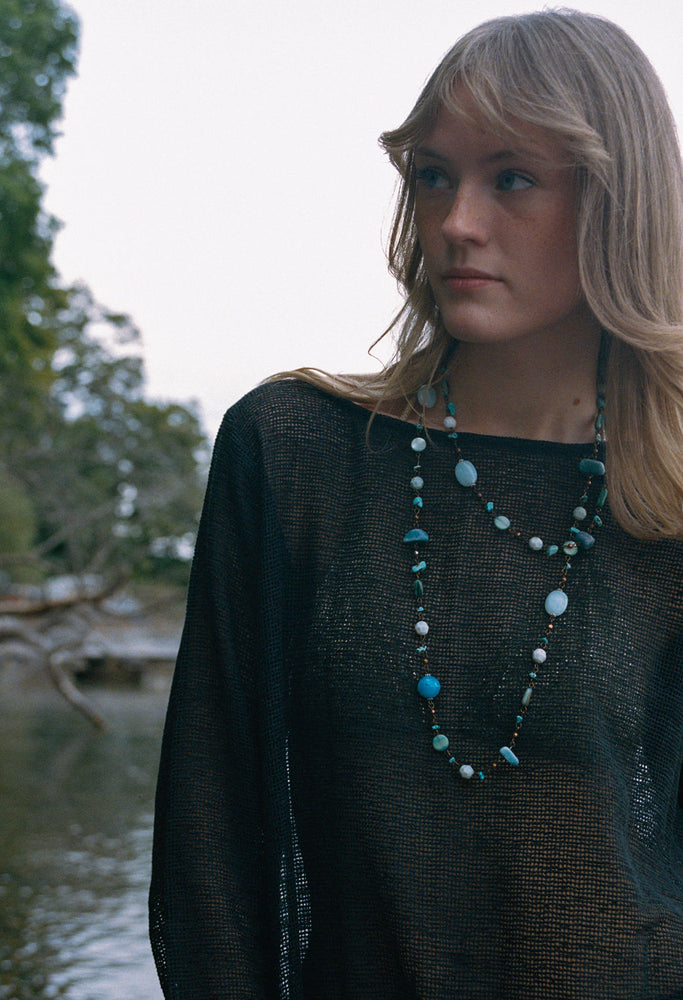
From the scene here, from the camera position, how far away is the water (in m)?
5.97

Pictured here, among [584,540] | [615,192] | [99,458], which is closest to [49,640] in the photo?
[99,458]

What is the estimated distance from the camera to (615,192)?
1.47m

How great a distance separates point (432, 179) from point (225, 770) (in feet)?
2.41

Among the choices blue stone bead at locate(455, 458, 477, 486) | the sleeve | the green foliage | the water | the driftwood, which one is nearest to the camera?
the sleeve

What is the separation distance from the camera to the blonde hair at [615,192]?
4.69 feet

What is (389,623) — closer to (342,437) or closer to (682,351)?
(342,437)

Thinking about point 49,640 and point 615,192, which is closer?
point 615,192

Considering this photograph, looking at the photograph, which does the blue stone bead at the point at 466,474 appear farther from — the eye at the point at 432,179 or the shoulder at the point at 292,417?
the eye at the point at 432,179

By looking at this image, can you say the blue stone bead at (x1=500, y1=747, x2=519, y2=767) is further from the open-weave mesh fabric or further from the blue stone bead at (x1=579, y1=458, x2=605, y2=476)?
the blue stone bead at (x1=579, y1=458, x2=605, y2=476)

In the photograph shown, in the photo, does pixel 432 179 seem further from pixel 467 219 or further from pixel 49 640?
pixel 49 640

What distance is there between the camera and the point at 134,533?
18.6 m

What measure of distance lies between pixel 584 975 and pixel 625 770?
0.24 metres

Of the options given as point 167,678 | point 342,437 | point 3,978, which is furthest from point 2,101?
point 167,678

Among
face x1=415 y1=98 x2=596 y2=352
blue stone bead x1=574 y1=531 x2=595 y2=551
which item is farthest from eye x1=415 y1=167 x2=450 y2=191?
blue stone bead x1=574 y1=531 x2=595 y2=551
